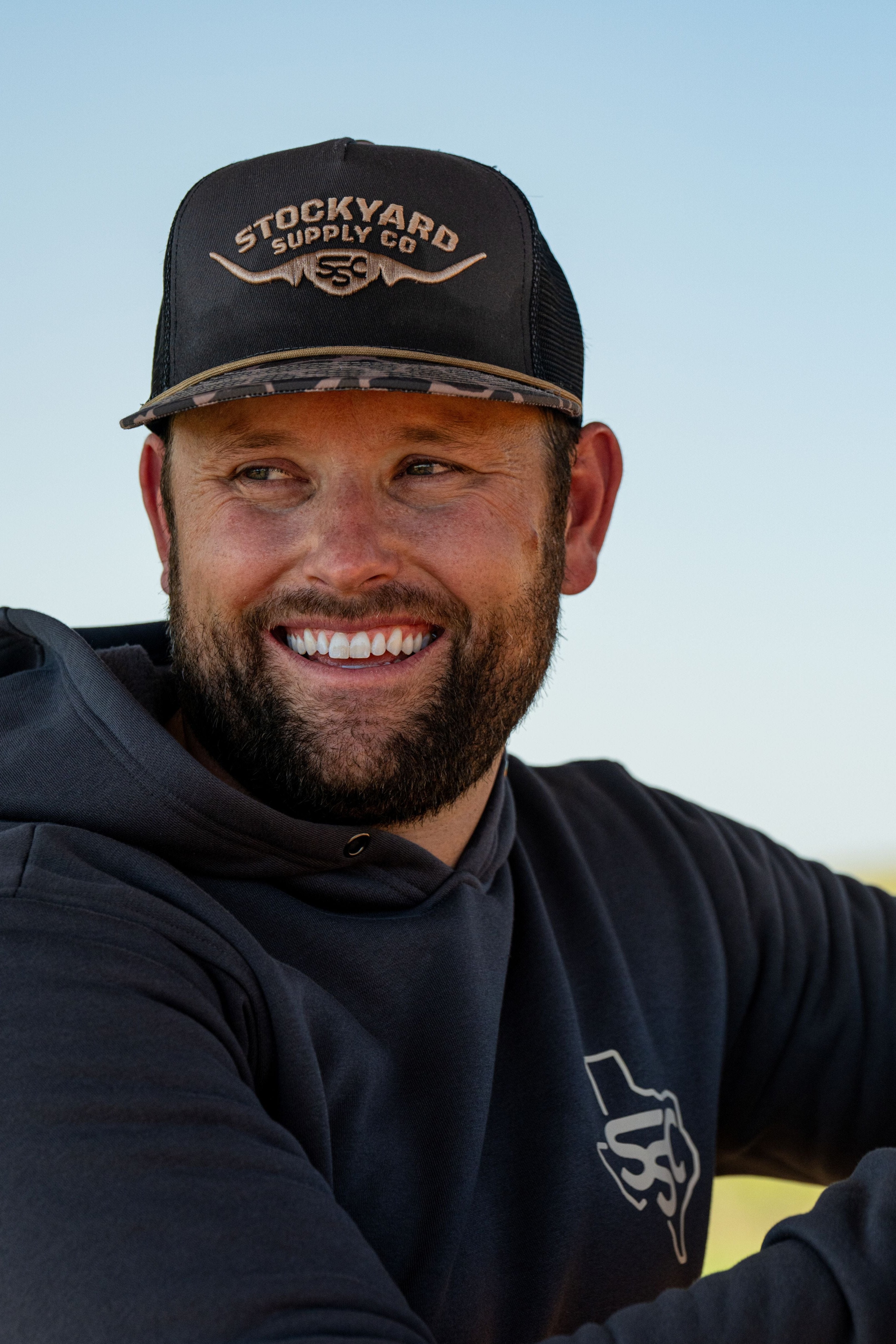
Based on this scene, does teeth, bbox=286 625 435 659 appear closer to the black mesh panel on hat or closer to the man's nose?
the man's nose

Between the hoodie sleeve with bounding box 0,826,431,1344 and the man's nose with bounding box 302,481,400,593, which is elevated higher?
the man's nose with bounding box 302,481,400,593

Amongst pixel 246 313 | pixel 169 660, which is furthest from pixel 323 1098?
pixel 246 313

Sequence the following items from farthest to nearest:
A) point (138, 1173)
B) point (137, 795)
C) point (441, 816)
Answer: point (441, 816)
point (137, 795)
point (138, 1173)

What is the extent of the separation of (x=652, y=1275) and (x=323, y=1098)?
0.60 m

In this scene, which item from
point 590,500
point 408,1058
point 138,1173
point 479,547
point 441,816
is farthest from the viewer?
point 590,500

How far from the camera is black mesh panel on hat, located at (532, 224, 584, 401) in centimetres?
161

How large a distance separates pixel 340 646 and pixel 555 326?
0.49m

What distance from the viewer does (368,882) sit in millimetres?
1502

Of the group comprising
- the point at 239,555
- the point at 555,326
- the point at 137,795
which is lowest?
the point at 137,795

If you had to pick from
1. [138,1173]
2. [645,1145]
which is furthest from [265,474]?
[645,1145]

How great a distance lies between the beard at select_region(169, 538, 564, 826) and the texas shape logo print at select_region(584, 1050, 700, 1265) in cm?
41

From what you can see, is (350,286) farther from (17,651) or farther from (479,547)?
(17,651)

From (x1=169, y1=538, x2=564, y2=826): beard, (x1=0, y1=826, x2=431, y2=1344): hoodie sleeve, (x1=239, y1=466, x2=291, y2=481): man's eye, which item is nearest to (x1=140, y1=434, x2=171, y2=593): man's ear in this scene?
(x1=169, y1=538, x2=564, y2=826): beard

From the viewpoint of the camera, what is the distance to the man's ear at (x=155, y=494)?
173 centimetres
